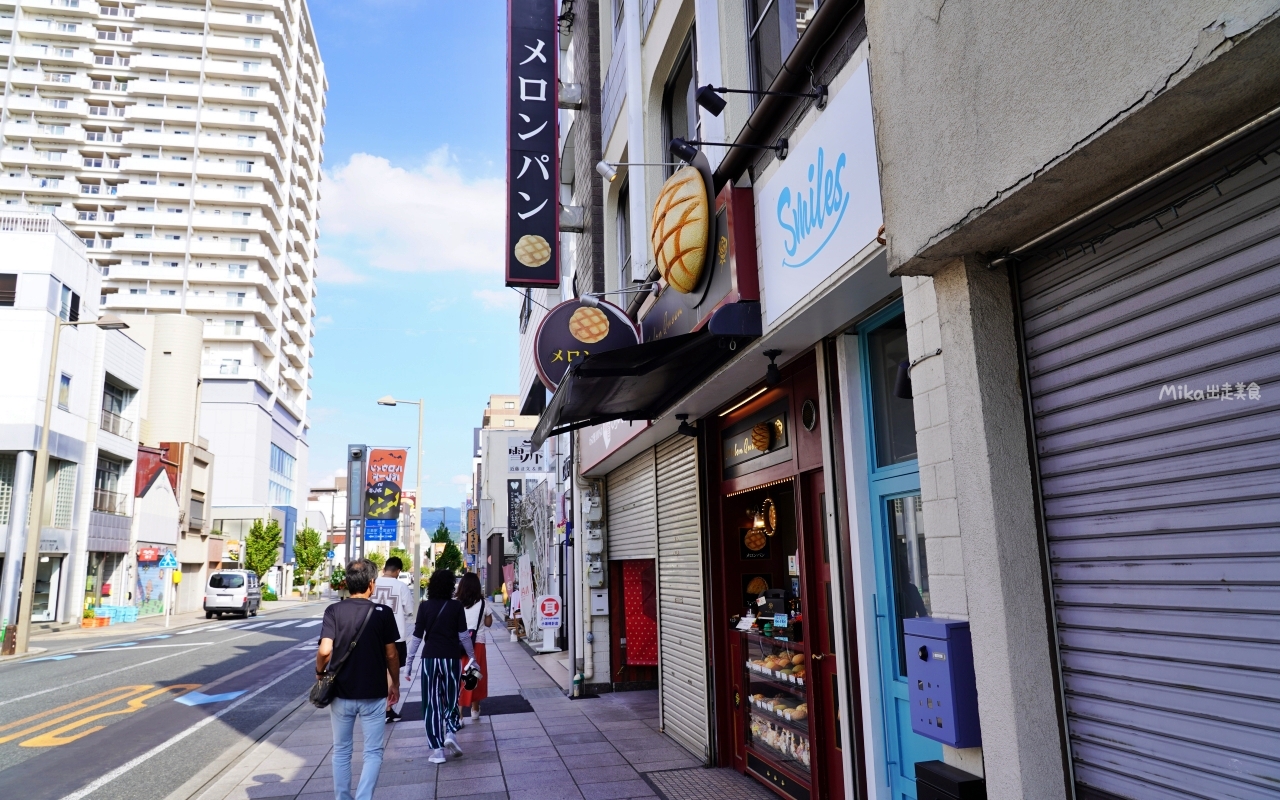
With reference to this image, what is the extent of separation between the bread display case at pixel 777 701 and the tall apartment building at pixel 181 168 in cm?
6805

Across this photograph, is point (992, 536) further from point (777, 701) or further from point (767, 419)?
point (777, 701)

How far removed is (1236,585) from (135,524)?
1806 inches

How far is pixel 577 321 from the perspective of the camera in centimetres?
973

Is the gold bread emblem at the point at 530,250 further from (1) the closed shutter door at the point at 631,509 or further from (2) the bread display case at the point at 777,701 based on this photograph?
(2) the bread display case at the point at 777,701

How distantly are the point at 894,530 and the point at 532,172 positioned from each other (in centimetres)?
882

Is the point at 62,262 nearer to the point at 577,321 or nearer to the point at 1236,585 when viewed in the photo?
the point at 577,321

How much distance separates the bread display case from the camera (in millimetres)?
6314

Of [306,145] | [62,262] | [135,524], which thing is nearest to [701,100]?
[62,262]

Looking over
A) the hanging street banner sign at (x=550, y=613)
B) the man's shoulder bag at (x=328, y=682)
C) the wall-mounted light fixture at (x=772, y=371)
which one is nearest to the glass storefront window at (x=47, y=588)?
the hanging street banner sign at (x=550, y=613)

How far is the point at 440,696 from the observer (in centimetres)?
880

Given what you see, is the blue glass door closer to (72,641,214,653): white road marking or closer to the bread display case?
the bread display case

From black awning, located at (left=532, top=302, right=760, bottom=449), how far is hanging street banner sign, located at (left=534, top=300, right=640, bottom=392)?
1589 millimetres

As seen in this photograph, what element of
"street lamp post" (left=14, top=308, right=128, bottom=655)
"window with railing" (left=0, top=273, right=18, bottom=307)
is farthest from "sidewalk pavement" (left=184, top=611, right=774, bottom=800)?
"window with railing" (left=0, top=273, right=18, bottom=307)

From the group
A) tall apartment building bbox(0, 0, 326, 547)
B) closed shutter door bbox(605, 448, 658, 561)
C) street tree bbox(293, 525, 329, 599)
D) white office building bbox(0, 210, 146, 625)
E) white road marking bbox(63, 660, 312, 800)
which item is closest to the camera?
white road marking bbox(63, 660, 312, 800)
